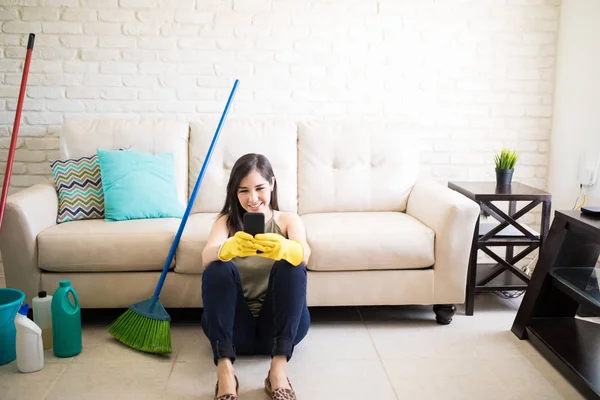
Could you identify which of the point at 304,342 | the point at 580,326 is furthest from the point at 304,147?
the point at 580,326

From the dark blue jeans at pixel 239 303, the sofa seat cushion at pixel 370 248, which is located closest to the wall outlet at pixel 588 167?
the sofa seat cushion at pixel 370 248

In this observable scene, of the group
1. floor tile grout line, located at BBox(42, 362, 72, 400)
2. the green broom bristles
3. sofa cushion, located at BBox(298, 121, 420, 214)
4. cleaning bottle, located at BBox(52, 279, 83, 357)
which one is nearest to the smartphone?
Result: the green broom bristles

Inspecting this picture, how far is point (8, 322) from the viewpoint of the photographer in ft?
7.59

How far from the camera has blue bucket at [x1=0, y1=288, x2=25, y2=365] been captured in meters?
2.27

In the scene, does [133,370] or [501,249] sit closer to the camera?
[133,370]

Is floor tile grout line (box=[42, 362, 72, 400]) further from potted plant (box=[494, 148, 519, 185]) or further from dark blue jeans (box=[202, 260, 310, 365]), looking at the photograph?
potted plant (box=[494, 148, 519, 185])

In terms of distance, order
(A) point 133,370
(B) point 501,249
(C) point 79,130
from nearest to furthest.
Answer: (A) point 133,370
(C) point 79,130
(B) point 501,249

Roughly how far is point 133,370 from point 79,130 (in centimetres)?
137

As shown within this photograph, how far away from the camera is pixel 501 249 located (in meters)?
3.70

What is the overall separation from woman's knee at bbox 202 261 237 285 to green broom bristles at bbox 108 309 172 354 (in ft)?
1.31

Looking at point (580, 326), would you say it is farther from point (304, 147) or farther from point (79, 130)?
point (79, 130)

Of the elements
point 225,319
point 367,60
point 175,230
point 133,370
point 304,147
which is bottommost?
point 133,370

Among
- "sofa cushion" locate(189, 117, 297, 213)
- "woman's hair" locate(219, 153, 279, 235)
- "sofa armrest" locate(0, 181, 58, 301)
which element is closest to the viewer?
"woman's hair" locate(219, 153, 279, 235)

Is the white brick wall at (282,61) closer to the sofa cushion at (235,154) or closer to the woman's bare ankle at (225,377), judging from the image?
the sofa cushion at (235,154)
